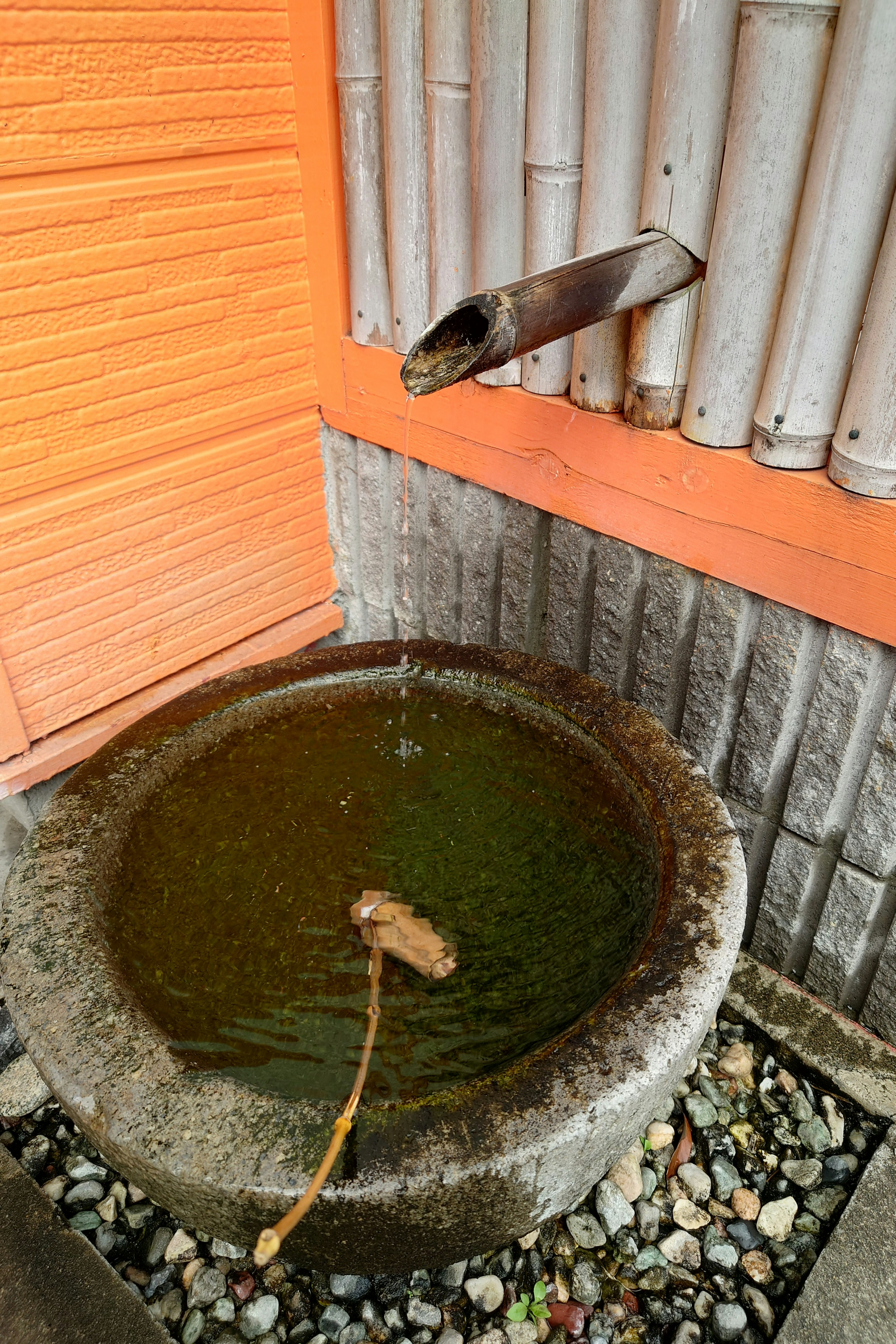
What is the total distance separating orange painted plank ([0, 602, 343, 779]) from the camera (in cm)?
282

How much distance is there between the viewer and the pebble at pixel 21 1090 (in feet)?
7.96

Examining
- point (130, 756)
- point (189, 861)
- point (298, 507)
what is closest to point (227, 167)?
point (298, 507)

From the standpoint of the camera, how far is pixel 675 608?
8.35 ft

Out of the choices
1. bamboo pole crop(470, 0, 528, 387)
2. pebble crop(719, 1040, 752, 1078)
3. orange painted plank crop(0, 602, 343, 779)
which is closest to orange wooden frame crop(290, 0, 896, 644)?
bamboo pole crop(470, 0, 528, 387)

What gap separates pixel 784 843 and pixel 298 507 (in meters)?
2.08

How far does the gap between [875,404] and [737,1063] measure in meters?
1.74

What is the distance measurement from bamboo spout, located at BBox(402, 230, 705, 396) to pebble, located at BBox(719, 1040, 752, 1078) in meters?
1.93

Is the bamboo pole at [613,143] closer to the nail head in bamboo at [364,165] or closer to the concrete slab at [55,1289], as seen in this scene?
the nail head in bamboo at [364,165]

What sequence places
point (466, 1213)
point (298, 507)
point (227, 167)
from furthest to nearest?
point (298, 507), point (227, 167), point (466, 1213)

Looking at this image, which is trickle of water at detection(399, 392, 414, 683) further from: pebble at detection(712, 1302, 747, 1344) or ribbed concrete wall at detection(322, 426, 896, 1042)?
pebble at detection(712, 1302, 747, 1344)

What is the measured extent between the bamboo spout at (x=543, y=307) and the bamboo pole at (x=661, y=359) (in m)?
0.06

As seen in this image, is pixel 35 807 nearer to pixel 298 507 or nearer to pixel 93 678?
pixel 93 678

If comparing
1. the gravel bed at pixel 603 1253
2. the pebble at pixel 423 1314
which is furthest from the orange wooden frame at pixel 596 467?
the pebble at pixel 423 1314

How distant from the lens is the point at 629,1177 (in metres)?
2.26
